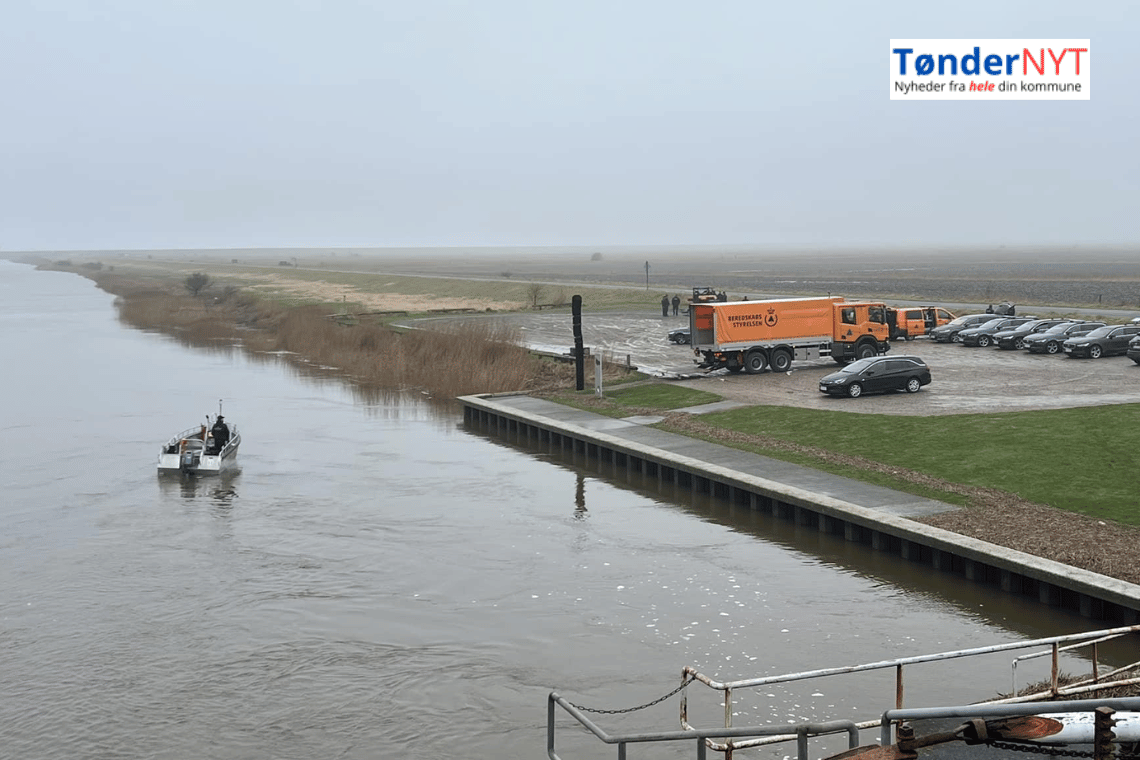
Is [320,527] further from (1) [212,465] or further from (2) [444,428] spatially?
(2) [444,428]

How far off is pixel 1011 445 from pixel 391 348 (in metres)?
40.0

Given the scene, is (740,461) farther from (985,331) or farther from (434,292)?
(434,292)

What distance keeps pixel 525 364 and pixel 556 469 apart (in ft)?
58.3

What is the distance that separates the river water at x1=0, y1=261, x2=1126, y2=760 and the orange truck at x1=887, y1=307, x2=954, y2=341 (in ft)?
101

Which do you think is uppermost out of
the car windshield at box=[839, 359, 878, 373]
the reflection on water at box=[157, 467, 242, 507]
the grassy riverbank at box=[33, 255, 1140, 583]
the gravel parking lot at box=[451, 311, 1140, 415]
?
the car windshield at box=[839, 359, 878, 373]

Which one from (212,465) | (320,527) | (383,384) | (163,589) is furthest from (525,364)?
(163,589)

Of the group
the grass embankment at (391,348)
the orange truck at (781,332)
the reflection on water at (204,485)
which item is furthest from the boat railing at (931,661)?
the grass embankment at (391,348)

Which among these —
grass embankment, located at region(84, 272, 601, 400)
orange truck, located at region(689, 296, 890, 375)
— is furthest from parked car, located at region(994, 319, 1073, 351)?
grass embankment, located at region(84, 272, 601, 400)

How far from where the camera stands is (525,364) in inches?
2205

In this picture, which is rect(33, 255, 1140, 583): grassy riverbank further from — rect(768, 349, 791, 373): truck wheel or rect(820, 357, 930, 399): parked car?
rect(768, 349, 791, 373): truck wheel

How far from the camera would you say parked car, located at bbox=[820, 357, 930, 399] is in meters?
43.3

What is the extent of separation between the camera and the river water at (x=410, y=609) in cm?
1844

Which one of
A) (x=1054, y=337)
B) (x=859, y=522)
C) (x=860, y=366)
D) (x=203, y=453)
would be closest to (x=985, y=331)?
(x=1054, y=337)

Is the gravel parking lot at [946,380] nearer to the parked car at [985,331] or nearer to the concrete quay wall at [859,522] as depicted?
the parked car at [985,331]
